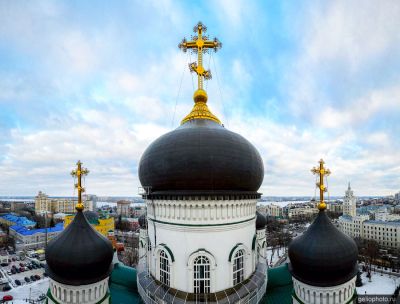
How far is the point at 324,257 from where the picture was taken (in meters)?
7.78

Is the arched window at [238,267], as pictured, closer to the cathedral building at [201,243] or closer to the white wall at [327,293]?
the cathedral building at [201,243]

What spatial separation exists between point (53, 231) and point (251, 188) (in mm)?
50961

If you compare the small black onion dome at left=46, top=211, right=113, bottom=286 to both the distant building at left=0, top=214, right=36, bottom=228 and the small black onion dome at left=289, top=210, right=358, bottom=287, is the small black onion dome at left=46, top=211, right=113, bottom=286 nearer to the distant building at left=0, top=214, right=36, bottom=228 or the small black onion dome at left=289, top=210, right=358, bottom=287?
the small black onion dome at left=289, top=210, right=358, bottom=287

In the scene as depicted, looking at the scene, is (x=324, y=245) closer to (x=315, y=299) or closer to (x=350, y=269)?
(x=350, y=269)

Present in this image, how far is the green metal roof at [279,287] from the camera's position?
35.8 feet

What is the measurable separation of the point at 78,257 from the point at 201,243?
155 inches

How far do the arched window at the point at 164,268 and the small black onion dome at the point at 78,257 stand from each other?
1795 millimetres

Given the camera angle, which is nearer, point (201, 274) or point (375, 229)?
point (201, 274)

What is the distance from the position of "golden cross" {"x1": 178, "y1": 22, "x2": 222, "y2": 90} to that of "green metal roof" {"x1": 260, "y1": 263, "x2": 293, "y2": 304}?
378 inches

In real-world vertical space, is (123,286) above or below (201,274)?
below

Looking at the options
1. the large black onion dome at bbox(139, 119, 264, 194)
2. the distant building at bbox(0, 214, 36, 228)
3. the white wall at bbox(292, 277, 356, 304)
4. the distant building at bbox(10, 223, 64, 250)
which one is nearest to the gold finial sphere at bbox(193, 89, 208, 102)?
the large black onion dome at bbox(139, 119, 264, 194)

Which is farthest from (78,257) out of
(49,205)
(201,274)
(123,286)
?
(49,205)

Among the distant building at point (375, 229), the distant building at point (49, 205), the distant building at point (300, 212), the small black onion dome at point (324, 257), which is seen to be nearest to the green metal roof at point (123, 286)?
the small black onion dome at point (324, 257)

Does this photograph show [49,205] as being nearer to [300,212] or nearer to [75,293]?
[300,212]
